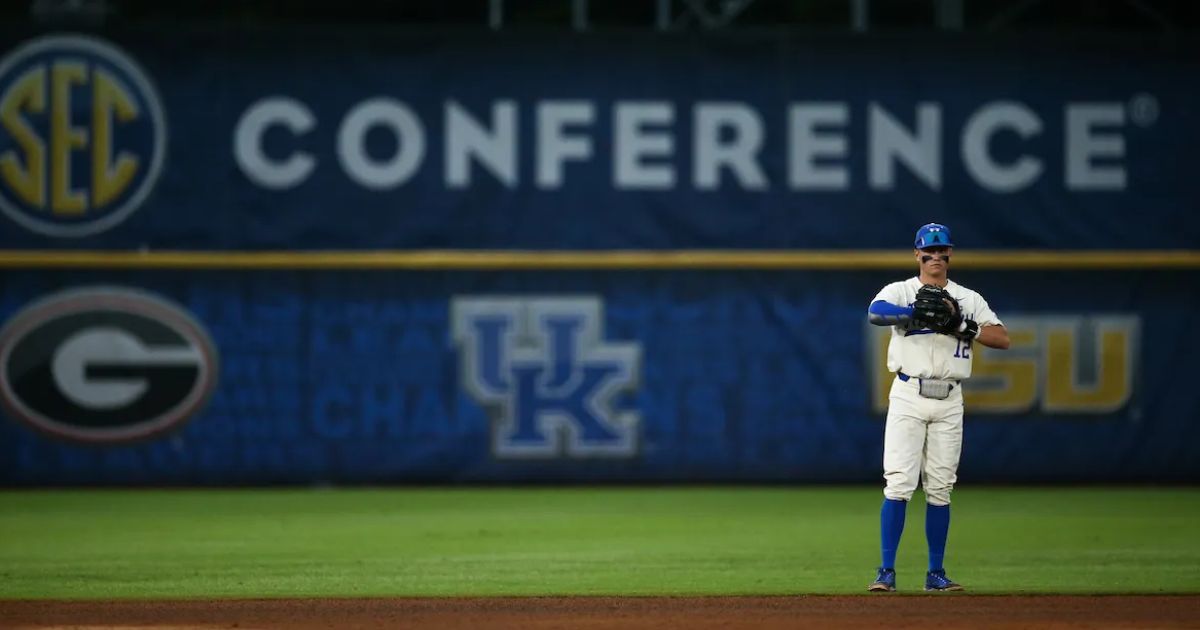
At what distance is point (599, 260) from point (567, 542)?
4095mm

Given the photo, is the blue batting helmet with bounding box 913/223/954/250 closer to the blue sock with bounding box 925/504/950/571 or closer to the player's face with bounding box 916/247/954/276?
the player's face with bounding box 916/247/954/276

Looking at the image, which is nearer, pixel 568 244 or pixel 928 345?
pixel 928 345

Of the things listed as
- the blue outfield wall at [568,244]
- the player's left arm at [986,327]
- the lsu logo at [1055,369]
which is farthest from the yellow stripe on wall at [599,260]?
the player's left arm at [986,327]

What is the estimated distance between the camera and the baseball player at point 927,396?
962 cm

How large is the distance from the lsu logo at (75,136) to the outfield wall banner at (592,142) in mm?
18

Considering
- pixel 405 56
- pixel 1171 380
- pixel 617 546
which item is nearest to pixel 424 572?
pixel 617 546

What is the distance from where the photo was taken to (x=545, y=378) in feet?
52.5

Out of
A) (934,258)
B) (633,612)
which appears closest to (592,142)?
(934,258)

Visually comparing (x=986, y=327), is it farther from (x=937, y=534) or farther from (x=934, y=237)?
(x=937, y=534)

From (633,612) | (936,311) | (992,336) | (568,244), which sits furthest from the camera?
(568,244)

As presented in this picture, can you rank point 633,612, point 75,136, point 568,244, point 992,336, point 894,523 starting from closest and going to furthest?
point 633,612 → point 894,523 → point 992,336 → point 75,136 → point 568,244

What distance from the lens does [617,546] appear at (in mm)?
12047

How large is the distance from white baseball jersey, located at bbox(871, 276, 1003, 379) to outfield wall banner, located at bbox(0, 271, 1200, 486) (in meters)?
6.19

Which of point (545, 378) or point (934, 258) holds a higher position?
point (934, 258)
